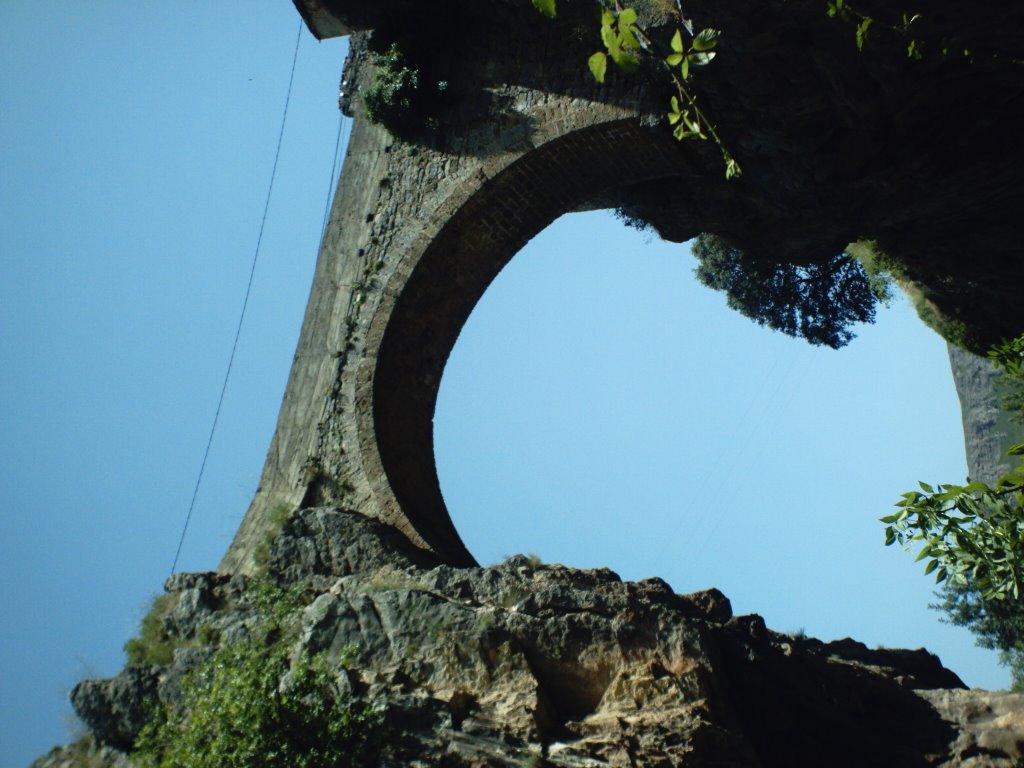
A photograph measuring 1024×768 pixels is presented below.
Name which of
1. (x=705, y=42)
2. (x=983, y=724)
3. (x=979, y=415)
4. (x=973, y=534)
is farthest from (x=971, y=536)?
(x=979, y=415)

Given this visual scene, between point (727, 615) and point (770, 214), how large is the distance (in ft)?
14.3

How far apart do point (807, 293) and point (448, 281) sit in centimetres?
833

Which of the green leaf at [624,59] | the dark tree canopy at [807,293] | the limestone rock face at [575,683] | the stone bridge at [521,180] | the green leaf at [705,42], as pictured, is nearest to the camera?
the green leaf at [624,59]

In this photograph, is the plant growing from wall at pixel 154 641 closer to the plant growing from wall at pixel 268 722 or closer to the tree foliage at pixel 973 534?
the plant growing from wall at pixel 268 722

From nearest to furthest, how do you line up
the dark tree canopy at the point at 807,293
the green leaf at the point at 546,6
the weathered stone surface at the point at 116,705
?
the green leaf at the point at 546,6 → the weathered stone surface at the point at 116,705 → the dark tree canopy at the point at 807,293

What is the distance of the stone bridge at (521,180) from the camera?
29.7 feet

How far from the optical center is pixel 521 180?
10.3 metres

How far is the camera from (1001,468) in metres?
17.5

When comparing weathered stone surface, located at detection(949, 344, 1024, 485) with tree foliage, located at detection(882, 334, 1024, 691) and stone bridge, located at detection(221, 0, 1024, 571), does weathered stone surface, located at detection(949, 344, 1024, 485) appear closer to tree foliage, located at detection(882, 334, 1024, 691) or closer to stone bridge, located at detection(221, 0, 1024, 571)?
stone bridge, located at detection(221, 0, 1024, 571)

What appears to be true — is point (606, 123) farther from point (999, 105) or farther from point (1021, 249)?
point (1021, 249)

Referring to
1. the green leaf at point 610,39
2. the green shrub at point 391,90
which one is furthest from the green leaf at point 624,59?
the green shrub at point 391,90

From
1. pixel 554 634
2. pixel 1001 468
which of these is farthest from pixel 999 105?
pixel 1001 468

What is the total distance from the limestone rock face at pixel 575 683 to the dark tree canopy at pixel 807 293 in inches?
355

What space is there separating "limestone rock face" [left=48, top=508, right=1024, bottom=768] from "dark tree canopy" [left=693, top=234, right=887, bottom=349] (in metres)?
9.03
